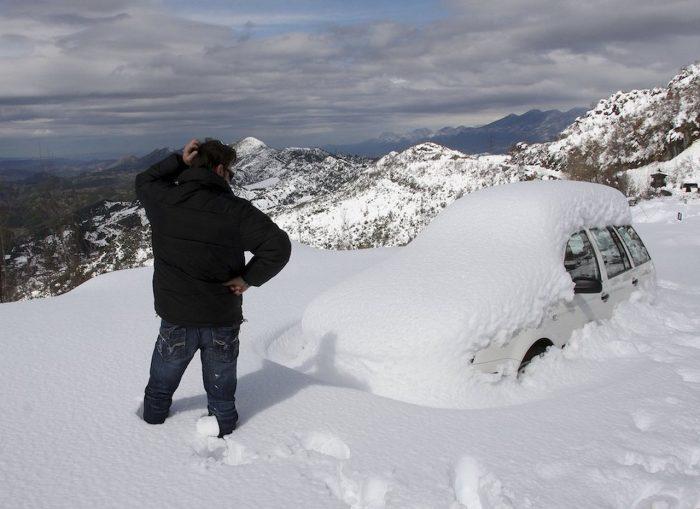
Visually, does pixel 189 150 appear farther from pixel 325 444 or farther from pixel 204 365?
pixel 325 444

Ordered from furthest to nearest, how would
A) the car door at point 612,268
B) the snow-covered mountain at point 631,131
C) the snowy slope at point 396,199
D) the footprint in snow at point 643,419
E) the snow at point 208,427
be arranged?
1. the snowy slope at point 396,199
2. the snow-covered mountain at point 631,131
3. the car door at point 612,268
4. the footprint in snow at point 643,419
5. the snow at point 208,427

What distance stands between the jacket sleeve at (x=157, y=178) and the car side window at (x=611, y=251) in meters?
4.24

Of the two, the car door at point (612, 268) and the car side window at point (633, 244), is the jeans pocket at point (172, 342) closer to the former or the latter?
the car door at point (612, 268)

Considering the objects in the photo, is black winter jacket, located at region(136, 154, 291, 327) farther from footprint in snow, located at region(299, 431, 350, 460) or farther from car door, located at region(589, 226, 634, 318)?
car door, located at region(589, 226, 634, 318)

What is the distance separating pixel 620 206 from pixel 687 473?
3.89m

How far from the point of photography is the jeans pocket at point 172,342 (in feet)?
10.1

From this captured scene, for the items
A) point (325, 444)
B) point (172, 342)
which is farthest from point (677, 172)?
point (172, 342)

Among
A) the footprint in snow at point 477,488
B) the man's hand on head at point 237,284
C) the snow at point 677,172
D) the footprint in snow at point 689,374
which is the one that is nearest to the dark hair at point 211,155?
the man's hand on head at point 237,284

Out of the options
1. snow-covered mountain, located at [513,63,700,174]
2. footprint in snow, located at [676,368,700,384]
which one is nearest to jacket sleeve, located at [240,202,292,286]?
footprint in snow, located at [676,368,700,384]

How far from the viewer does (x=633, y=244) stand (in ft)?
19.8

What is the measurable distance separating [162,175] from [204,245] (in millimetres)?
596

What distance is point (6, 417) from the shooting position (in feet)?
11.2

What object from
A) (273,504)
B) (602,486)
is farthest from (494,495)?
(273,504)

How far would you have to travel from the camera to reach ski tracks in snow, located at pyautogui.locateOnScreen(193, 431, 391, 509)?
102 inches
